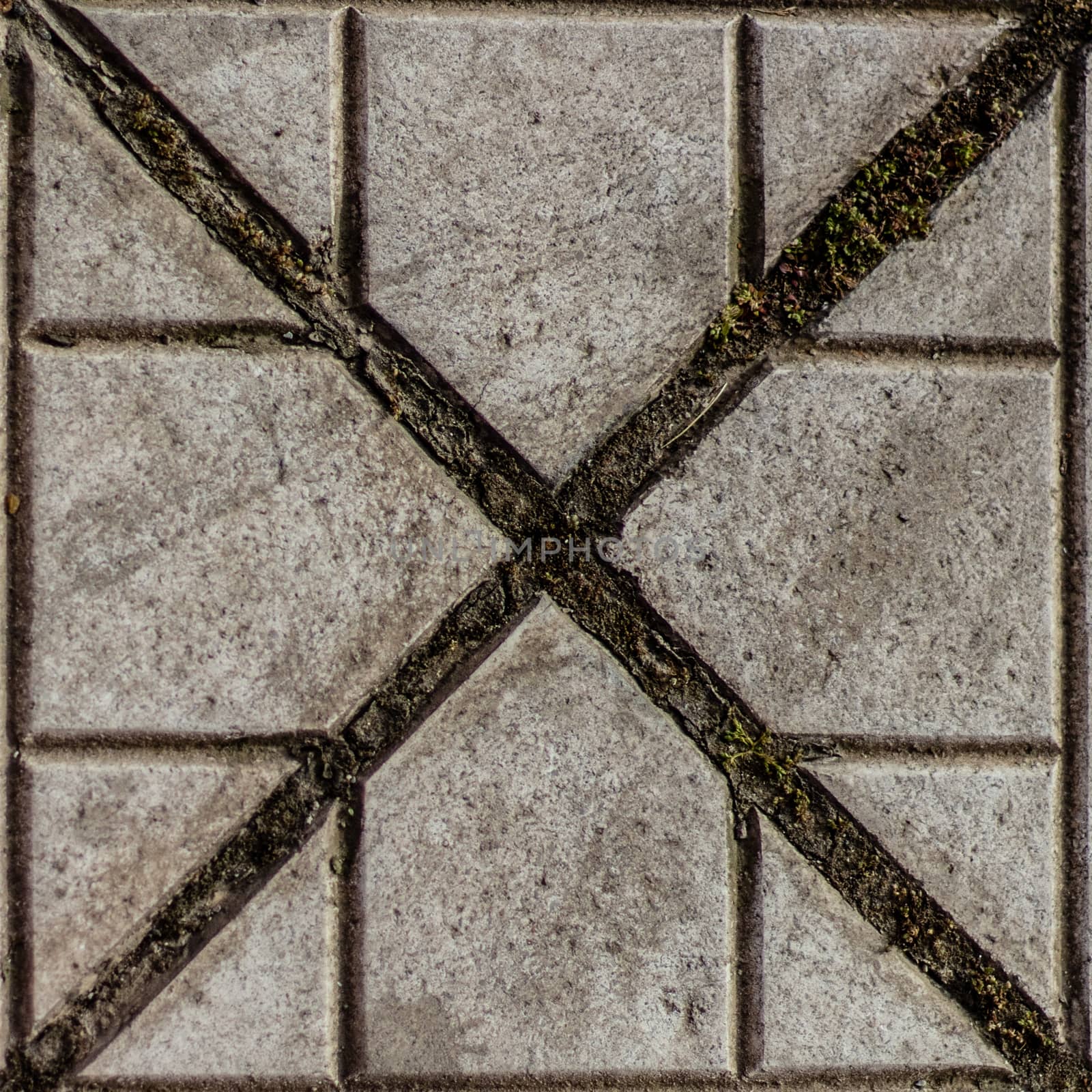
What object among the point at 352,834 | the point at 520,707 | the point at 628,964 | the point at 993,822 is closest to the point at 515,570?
the point at 520,707

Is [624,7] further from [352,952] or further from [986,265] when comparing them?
[352,952]

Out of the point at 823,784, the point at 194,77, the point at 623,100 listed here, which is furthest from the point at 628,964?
the point at 194,77

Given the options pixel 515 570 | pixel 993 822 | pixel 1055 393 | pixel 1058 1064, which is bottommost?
pixel 1058 1064

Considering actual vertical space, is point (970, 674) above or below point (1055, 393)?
below

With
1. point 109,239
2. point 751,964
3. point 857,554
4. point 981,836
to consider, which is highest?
point 109,239

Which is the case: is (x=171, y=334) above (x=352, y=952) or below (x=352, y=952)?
above

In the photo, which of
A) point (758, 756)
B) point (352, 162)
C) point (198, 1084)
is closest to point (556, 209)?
point (352, 162)

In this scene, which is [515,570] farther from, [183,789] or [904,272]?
[904,272]
